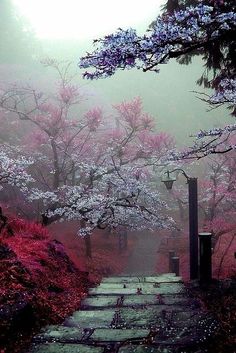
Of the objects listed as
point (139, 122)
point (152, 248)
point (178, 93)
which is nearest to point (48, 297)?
point (139, 122)

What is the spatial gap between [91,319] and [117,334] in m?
0.98

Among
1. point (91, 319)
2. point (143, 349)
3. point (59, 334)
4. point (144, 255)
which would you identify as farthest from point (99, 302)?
point (144, 255)

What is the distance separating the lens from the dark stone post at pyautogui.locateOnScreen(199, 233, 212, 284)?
7.39 metres

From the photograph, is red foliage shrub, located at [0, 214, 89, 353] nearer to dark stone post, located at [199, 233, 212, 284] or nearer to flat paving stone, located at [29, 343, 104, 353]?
flat paving stone, located at [29, 343, 104, 353]

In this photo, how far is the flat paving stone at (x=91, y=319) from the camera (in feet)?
16.1

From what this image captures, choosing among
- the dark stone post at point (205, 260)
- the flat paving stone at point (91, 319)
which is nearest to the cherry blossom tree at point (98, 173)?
the dark stone post at point (205, 260)

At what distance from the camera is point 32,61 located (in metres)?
39.4

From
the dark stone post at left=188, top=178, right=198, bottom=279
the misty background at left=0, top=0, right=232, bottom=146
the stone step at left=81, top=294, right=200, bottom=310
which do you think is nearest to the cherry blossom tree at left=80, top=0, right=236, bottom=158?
the stone step at left=81, top=294, right=200, bottom=310

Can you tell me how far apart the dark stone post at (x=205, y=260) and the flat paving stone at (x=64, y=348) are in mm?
4099

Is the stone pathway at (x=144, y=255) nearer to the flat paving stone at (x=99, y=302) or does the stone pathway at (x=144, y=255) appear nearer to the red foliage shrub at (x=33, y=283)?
the red foliage shrub at (x=33, y=283)

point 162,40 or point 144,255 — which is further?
point 144,255

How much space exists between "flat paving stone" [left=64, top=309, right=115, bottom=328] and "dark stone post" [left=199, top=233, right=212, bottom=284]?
2611 millimetres

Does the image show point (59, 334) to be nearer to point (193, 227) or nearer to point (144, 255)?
point (193, 227)

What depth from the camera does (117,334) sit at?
4324 mm
